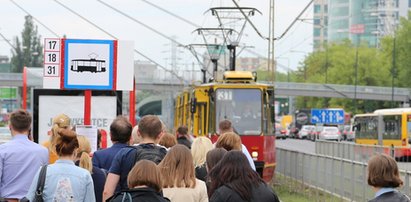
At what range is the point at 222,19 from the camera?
146 ft

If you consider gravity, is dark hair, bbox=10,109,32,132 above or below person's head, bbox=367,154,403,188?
above

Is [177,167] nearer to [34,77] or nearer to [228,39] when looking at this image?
[34,77]

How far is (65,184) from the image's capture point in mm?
9086

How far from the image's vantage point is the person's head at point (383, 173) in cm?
845

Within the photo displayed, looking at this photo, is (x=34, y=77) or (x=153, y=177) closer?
(x=153, y=177)

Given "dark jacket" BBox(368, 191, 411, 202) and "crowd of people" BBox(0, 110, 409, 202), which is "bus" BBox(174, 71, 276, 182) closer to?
"crowd of people" BBox(0, 110, 409, 202)

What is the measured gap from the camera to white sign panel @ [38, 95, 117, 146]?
53.7 ft

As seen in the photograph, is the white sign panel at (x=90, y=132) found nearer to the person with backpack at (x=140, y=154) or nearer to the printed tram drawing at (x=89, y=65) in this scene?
the printed tram drawing at (x=89, y=65)

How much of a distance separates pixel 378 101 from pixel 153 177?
112 m

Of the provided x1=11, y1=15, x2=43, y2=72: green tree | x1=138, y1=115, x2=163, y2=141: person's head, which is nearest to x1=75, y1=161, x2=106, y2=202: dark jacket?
x1=138, y1=115, x2=163, y2=141: person's head

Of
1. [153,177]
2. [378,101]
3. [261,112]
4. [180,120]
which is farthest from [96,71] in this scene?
[378,101]

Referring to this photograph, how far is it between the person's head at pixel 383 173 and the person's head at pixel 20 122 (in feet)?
12.3

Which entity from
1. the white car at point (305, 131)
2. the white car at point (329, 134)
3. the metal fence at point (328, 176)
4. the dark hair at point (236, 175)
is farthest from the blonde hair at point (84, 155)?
the white car at point (305, 131)

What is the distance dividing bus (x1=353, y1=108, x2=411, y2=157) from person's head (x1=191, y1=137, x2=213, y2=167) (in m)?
36.2
